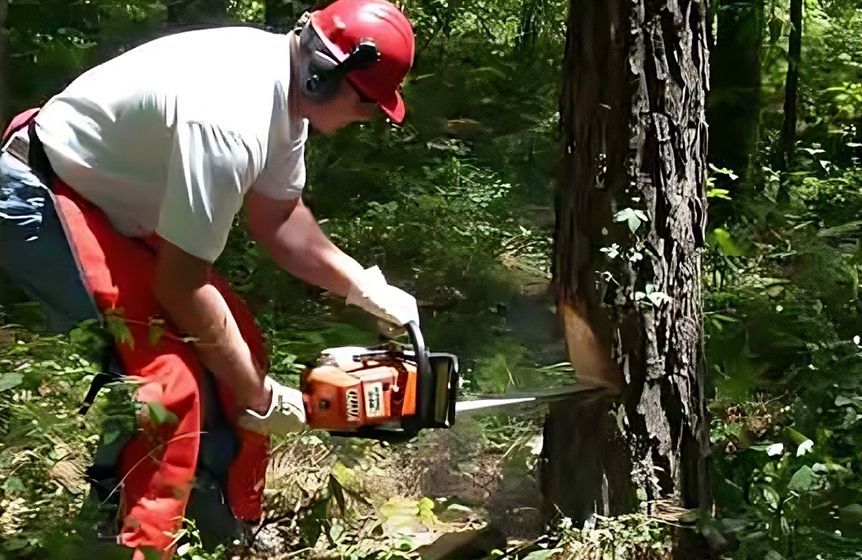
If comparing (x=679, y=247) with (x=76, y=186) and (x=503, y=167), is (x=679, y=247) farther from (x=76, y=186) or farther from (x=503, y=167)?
(x=503, y=167)

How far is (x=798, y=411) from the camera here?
2701mm

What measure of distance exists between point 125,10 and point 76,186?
228 cm

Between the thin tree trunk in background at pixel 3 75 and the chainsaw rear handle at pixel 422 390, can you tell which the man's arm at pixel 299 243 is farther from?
the thin tree trunk in background at pixel 3 75

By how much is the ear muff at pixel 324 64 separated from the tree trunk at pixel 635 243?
2.46 ft

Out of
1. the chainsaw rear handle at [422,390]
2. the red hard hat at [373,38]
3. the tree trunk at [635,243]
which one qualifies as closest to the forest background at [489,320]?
the tree trunk at [635,243]

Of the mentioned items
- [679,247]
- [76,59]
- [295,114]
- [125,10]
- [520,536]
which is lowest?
[520,536]

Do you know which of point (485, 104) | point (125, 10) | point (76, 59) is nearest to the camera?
point (76, 59)

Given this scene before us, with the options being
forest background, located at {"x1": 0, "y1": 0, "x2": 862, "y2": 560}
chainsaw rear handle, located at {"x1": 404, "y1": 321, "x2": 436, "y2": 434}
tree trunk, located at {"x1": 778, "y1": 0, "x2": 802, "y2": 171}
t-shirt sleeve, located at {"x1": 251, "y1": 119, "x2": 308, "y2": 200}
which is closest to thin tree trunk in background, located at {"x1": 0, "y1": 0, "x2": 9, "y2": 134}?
forest background, located at {"x1": 0, "y1": 0, "x2": 862, "y2": 560}

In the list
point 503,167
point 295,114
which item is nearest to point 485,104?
point 503,167

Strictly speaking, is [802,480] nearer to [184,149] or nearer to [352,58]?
[352,58]

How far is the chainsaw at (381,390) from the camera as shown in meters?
2.20

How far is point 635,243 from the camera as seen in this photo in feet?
8.20

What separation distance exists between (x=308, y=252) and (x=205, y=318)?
499 mm

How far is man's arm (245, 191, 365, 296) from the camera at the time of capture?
2.39 m
